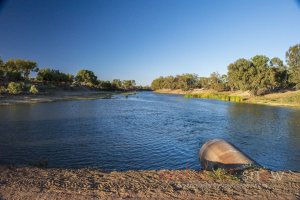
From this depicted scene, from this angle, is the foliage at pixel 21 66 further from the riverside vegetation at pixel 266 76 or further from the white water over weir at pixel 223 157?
the white water over weir at pixel 223 157

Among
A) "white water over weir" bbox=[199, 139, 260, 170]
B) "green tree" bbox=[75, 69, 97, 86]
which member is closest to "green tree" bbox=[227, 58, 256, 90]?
"white water over weir" bbox=[199, 139, 260, 170]

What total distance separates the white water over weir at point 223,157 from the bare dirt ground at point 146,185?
5.33ft

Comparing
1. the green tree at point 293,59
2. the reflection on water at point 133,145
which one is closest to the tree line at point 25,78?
the reflection on water at point 133,145

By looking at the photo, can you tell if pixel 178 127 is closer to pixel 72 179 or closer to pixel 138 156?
pixel 138 156

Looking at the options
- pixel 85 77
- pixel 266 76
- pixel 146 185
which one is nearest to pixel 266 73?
pixel 266 76

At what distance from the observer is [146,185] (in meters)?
10.1

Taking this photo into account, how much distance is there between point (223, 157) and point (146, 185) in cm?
600

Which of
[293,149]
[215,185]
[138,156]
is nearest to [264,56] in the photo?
[293,149]

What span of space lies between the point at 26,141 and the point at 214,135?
20.0 m

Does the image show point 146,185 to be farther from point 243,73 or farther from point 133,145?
point 243,73

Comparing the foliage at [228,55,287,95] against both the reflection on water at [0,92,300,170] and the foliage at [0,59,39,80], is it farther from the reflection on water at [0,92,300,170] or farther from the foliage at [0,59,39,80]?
the foliage at [0,59,39,80]

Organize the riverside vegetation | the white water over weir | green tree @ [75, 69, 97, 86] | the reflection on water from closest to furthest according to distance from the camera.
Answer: the white water over weir, the reflection on water, the riverside vegetation, green tree @ [75, 69, 97, 86]

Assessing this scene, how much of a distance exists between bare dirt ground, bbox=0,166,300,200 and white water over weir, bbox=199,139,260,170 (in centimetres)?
163

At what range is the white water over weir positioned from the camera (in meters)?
13.3
